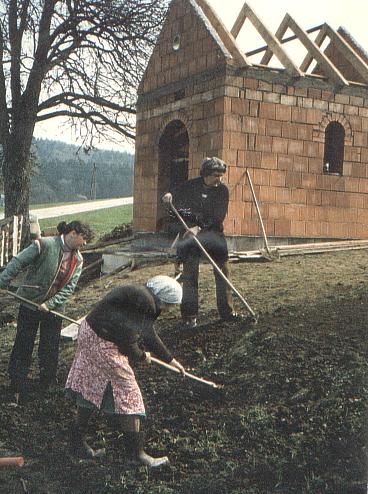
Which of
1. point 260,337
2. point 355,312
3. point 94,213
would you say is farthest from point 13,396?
point 94,213

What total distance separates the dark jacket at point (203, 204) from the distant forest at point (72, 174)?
26.0ft

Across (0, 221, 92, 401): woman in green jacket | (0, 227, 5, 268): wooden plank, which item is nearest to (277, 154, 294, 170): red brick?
(0, 227, 5, 268): wooden plank

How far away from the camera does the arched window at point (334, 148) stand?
1129 cm

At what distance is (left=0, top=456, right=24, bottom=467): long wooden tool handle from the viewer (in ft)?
13.2

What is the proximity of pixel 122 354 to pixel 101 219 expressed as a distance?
18240 mm

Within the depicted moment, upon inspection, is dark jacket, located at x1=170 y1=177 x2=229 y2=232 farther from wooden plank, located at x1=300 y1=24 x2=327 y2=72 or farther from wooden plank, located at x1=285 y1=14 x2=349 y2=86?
wooden plank, located at x1=300 y1=24 x2=327 y2=72

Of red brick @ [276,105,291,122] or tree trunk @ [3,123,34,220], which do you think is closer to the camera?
red brick @ [276,105,291,122]

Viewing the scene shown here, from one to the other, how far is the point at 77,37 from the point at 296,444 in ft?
34.8

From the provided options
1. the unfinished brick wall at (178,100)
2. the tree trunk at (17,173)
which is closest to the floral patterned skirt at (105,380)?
the unfinished brick wall at (178,100)

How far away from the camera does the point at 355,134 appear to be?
37.1 ft

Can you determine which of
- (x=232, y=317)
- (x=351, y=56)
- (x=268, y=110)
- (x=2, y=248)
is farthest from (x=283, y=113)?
(x=2, y=248)

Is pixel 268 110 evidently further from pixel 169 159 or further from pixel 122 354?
pixel 122 354

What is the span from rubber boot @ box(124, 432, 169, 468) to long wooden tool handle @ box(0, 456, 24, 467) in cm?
73

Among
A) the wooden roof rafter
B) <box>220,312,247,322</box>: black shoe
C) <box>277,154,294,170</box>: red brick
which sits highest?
the wooden roof rafter
